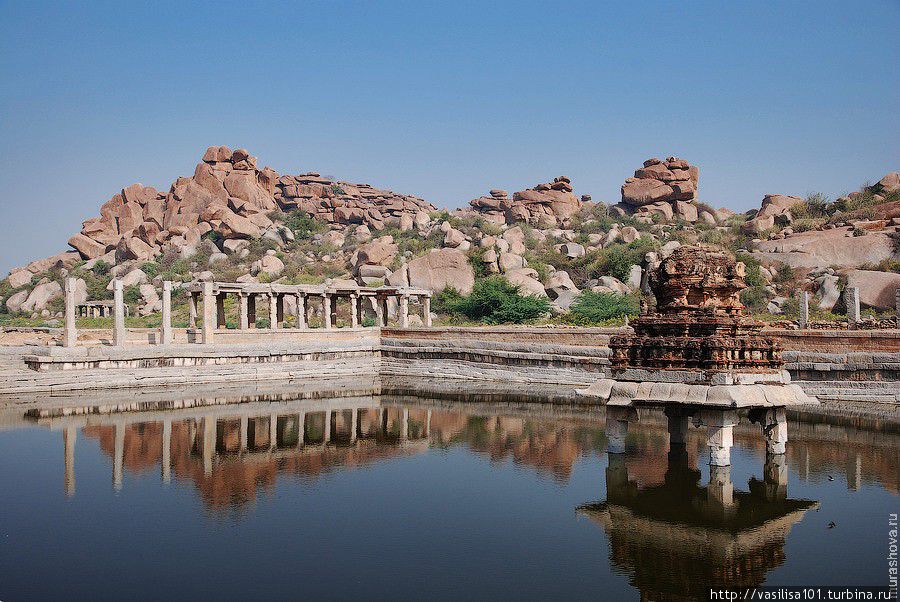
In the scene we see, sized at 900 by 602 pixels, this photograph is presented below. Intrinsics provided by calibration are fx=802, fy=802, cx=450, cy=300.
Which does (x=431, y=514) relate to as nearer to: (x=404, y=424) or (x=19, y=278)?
(x=404, y=424)

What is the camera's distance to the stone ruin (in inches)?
430

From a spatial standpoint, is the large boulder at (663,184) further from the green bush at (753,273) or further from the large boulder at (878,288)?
the large boulder at (878,288)

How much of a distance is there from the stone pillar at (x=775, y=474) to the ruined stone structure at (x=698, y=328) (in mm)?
1411

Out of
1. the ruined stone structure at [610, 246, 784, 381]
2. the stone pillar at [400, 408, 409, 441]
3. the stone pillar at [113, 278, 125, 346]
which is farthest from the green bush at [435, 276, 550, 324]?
the ruined stone structure at [610, 246, 784, 381]

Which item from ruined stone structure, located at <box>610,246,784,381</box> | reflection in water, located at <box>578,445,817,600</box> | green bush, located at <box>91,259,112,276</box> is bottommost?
reflection in water, located at <box>578,445,817,600</box>

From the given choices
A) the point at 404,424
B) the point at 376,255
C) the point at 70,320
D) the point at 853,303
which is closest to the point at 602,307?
the point at 853,303

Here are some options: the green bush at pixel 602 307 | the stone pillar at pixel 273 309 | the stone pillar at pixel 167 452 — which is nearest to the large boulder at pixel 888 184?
the green bush at pixel 602 307

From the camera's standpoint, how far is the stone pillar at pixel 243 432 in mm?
15670

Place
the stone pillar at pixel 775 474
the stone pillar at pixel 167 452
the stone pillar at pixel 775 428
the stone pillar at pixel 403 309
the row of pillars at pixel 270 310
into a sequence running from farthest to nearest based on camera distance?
1. the stone pillar at pixel 403 309
2. the row of pillars at pixel 270 310
3. the stone pillar at pixel 167 452
4. the stone pillar at pixel 775 428
5. the stone pillar at pixel 775 474

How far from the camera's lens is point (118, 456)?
1447cm

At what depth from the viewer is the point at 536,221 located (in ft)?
247

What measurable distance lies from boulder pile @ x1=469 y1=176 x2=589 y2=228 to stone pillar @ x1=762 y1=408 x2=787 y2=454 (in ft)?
203

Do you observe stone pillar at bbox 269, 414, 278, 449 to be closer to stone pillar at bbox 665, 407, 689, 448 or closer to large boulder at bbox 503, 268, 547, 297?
stone pillar at bbox 665, 407, 689, 448

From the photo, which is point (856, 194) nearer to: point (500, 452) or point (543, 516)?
point (500, 452)
